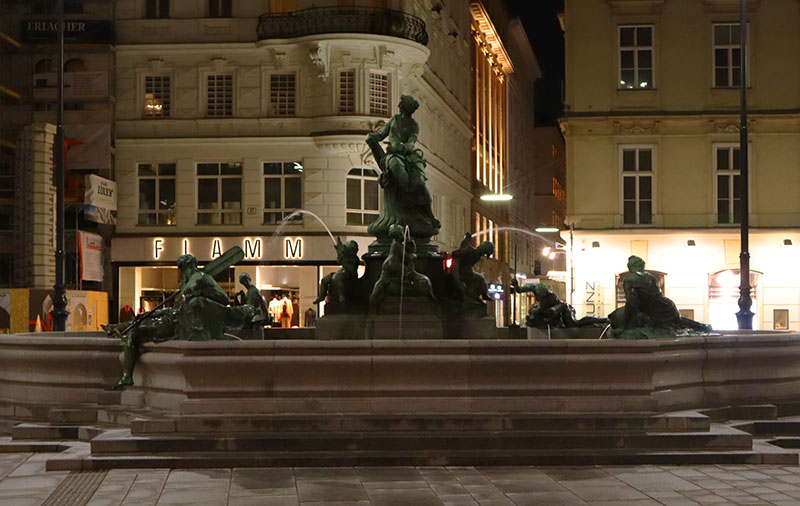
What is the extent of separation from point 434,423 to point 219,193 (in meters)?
31.6

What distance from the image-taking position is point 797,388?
1444cm

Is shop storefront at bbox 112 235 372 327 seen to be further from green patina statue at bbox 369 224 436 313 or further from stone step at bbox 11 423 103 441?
stone step at bbox 11 423 103 441

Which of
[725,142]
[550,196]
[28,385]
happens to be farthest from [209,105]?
[550,196]

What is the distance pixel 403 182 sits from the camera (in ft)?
56.0

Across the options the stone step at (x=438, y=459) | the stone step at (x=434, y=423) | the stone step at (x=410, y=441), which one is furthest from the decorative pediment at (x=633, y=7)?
the stone step at (x=438, y=459)

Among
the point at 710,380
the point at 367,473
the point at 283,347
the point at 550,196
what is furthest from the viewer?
the point at 550,196

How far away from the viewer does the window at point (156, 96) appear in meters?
43.0

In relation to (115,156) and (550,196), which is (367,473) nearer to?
(115,156)

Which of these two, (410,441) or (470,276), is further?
(470,276)

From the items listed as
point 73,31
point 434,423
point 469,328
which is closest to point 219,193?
point 73,31

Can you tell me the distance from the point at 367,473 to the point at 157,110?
33467 millimetres

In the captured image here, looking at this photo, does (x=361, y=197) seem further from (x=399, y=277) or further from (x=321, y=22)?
(x=399, y=277)

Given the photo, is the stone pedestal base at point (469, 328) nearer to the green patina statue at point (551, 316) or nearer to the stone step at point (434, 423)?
the green patina statue at point (551, 316)

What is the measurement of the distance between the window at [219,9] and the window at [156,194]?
526cm
